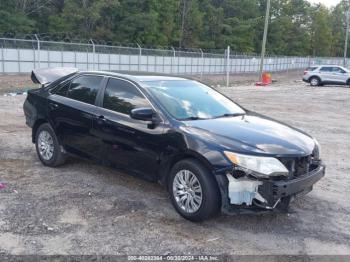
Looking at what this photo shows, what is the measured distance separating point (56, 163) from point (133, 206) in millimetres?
1847

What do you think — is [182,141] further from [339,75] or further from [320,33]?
[320,33]

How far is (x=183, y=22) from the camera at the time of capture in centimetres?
5969

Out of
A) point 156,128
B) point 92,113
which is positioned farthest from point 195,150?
point 92,113

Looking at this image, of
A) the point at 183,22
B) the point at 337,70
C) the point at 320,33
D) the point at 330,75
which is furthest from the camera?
the point at 320,33

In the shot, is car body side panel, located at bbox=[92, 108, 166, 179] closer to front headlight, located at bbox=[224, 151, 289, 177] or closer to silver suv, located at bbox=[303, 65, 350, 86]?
front headlight, located at bbox=[224, 151, 289, 177]

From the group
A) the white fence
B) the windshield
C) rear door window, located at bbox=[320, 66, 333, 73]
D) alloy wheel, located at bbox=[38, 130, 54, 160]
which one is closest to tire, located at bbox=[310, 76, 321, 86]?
rear door window, located at bbox=[320, 66, 333, 73]

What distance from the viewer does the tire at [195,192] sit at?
4438 millimetres

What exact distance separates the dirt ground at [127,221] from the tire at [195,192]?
13cm

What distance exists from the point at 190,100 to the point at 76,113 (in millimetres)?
1578

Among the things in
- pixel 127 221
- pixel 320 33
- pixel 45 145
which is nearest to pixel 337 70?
pixel 45 145

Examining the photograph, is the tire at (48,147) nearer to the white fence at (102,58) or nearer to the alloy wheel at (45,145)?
the alloy wheel at (45,145)

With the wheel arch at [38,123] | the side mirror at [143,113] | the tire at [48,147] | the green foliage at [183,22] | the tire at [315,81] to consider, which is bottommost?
the tire at [315,81]

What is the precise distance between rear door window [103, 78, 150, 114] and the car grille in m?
1.69

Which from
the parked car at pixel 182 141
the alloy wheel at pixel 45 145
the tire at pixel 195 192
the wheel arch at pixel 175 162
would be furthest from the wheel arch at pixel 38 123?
the tire at pixel 195 192
